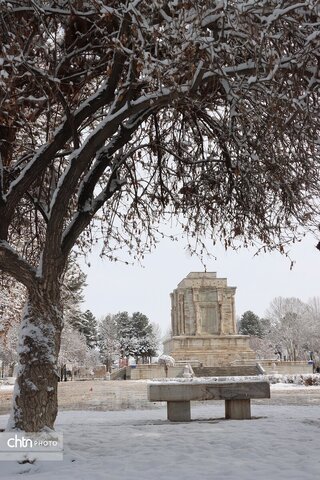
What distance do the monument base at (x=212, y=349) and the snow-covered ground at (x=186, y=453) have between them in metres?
42.8

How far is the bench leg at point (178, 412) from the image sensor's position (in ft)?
31.7

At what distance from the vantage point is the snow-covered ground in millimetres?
5219

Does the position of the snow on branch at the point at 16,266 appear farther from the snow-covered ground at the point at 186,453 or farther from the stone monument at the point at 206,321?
the stone monument at the point at 206,321

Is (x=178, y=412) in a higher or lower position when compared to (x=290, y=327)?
lower

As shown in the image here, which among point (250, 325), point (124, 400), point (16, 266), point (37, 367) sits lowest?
point (124, 400)

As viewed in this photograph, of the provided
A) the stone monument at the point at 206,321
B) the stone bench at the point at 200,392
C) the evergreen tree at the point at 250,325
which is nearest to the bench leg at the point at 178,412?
the stone bench at the point at 200,392

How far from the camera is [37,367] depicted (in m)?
6.25

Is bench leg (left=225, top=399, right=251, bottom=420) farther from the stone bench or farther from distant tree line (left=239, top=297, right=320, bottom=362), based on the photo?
Result: distant tree line (left=239, top=297, right=320, bottom=362)

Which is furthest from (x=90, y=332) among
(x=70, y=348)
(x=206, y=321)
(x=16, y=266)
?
(x=16, y=266)

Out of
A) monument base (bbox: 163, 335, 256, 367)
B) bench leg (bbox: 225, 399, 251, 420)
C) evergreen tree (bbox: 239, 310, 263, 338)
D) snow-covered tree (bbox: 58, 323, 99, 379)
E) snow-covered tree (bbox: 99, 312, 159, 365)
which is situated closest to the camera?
bench leg (bbox: 225, 399, 251, 420)

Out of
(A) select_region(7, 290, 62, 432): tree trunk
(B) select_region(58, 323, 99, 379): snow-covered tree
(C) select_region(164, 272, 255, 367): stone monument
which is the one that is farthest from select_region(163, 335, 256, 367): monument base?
(A) select_region(7, 290, 62, 432): tree trunk

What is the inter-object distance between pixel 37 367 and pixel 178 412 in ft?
13.8

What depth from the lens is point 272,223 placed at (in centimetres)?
949

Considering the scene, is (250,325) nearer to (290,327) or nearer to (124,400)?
(290,327)
